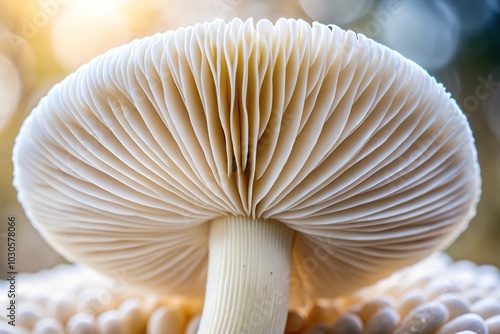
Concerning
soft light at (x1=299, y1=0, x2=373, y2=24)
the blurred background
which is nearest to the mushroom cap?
the blurred background

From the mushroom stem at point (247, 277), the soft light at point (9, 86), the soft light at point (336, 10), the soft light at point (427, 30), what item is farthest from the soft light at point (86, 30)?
the mushroom stem at point (247, 277)

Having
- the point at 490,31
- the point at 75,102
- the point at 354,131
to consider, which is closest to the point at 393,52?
the point at 354,131

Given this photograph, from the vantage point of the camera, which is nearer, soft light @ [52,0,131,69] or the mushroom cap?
the mushroom cap

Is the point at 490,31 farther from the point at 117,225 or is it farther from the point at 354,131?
the point at 117,225

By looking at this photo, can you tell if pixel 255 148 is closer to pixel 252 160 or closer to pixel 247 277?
pixel 252 160

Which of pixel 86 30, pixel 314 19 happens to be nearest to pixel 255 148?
pixel 314 19

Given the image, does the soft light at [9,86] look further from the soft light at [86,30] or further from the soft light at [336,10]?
the soft light at [336,10]

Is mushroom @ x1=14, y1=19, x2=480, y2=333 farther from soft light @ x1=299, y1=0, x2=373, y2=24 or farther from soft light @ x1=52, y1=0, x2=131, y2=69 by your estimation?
soft light @ x1=299, y1=0, x2=373, y2=24

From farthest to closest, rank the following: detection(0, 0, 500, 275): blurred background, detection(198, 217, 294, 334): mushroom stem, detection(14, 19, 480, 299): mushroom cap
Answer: detection(0, 0, 500, 275): blurred background, detection(198, 217, 294, 334): mushroom stem, detection(14, 19, 480, 299): mushroom cap
